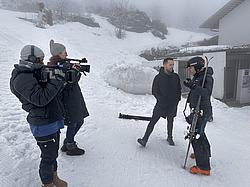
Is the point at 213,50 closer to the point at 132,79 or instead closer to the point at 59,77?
the point at 132,79

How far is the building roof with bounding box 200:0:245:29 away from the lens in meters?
16.0

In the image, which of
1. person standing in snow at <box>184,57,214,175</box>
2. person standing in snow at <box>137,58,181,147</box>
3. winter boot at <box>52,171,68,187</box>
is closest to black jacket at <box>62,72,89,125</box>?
winter boot at <box>52,171,68,187</box>

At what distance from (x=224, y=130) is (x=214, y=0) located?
40.8 meters

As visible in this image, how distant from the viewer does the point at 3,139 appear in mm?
4680

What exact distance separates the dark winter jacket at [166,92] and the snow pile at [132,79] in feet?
16.6

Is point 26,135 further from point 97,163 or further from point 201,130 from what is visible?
point 201,130

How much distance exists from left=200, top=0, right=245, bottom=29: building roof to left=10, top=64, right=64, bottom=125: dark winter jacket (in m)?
15.1

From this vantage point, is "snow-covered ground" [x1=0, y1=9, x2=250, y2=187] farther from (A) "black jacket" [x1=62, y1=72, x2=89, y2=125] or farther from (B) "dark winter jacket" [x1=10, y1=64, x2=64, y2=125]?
(B) "dark winter jacket" [x1=10, y1=64, x2=64, y2=125]

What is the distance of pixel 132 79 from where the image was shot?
1074 cm

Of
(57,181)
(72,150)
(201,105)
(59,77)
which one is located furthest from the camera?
(201,105)

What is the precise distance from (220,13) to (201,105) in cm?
1382

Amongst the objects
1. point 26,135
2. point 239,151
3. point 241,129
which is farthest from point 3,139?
point 241,129

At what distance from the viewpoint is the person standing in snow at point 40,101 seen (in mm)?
3043

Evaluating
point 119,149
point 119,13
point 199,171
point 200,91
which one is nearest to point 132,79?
point 119,149
